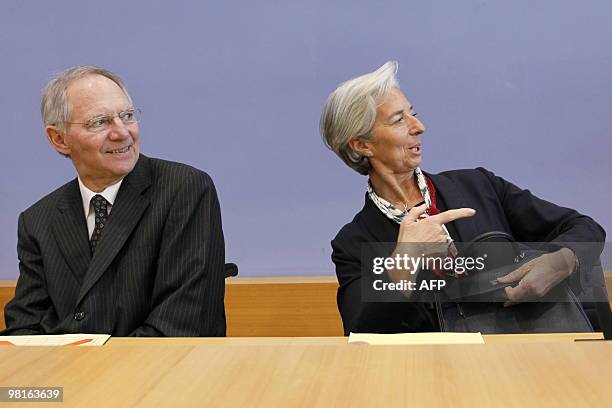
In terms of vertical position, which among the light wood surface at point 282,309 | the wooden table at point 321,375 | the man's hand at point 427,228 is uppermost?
the wooden table at point 321,375

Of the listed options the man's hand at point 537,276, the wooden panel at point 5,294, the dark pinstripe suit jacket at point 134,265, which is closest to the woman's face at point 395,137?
the dark pinstripe suit jacket at point 134,265

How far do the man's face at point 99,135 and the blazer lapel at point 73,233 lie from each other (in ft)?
0.23

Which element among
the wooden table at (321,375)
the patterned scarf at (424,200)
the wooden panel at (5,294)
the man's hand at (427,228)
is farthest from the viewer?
the wooden panel at (5,294)

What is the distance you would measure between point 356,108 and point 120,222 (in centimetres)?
72

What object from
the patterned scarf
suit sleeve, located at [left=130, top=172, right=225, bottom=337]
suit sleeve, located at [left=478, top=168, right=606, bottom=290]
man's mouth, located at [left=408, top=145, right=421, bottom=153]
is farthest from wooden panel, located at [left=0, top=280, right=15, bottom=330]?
suit sleeve, located at [left=478, top=168, right=606, bottom=290]

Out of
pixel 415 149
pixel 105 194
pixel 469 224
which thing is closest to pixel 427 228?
pixel 469 224

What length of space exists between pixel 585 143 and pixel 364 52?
0.87 metres

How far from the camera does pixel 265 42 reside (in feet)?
10.9

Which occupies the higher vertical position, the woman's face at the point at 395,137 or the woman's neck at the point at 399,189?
the woman's face at the point at 395,137

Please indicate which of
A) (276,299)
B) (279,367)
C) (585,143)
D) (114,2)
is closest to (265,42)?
(114,2)

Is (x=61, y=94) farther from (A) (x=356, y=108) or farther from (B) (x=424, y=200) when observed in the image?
(B) (x=424, y=200)

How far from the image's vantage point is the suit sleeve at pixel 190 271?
7.17ft

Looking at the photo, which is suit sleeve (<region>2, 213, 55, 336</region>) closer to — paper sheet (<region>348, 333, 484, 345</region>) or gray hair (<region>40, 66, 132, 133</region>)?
gray hair (<region>40, 66, 132, 133</region>)

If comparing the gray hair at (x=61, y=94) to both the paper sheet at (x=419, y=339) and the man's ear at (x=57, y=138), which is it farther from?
the paper sheet at (x=419, y=339)
